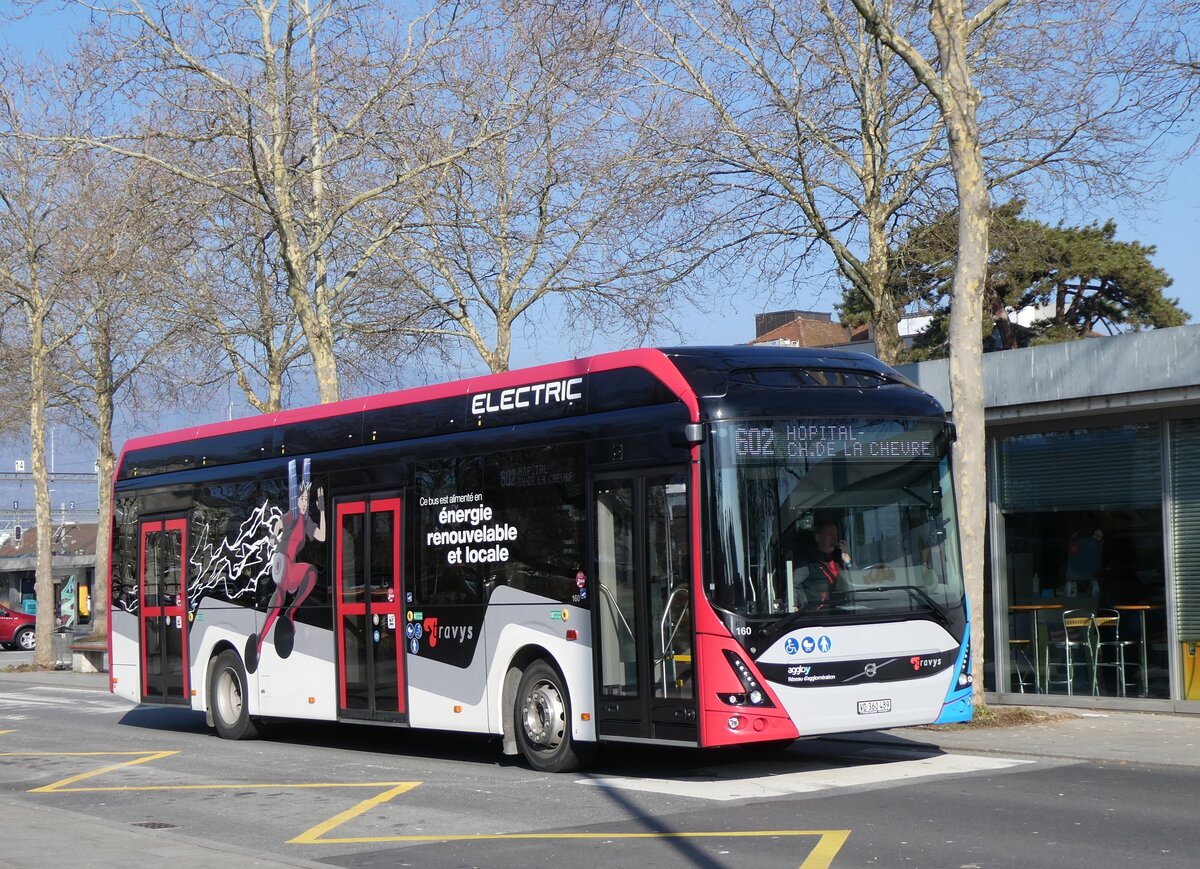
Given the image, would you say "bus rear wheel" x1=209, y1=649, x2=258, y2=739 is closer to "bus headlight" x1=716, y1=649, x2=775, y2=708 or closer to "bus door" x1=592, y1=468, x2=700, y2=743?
"bus door" x1=592, y1=468, x2=700, y2=743

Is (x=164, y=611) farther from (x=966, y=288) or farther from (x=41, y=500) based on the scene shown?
(x=41, y=500)

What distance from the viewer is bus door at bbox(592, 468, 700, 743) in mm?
11625

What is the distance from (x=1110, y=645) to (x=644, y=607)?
7.78 meters

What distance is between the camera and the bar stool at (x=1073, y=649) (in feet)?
58.1

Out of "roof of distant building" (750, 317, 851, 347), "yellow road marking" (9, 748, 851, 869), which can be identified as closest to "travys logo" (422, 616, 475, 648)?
"yellow road marking" (9, 748, 851, 869)

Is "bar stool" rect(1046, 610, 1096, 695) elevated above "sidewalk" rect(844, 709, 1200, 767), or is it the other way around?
"bar stool" rect(1046, 610, 1096, 695)

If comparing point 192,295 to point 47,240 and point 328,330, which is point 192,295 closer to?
point 47,240

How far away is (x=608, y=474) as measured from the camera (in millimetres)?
12422

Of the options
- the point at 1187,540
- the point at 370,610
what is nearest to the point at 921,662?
the point at 370,610

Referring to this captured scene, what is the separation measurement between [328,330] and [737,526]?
14.8 m

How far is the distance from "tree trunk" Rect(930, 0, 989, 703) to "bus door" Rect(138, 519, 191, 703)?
8950 millimetres

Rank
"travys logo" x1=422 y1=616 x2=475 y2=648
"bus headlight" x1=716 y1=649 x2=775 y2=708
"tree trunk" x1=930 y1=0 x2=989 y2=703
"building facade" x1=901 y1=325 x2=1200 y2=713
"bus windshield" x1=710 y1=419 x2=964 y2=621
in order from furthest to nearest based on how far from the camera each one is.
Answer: "building facade" x1=901 y1=325 x2=1200 y2=713, "tree trunk" x1=930 y1=0 x2=989 y2=703, "travys logo" x1=422 y1=616 x2=475 y2=648, "bus windshield" x1=710 y1=419 x2=964 y2=621, "bus headlight" x1=716 y1=649 x2=775 y2=708

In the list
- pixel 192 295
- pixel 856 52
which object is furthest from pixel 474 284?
pixel 856 52

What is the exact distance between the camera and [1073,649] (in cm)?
1791
